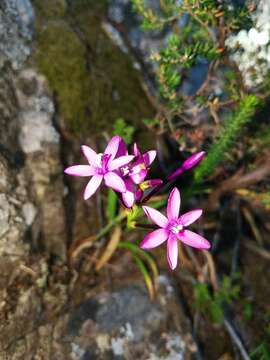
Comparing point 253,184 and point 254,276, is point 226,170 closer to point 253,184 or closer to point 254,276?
point 253,184

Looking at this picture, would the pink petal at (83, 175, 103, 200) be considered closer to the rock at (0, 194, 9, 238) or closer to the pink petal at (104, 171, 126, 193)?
the pink petal at (104, 171, 126, 193)

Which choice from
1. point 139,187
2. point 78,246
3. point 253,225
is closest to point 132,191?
point 139,187

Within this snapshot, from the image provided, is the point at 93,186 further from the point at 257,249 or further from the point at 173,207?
the point at 257,249

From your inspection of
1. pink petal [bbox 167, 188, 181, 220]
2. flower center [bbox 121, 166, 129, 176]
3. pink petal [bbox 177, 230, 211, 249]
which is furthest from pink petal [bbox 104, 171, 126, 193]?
pink petal [bbox 177, 230, 211, 249]

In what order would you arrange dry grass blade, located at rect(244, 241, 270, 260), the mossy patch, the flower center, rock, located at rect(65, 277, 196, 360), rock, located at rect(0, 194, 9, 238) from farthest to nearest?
dry grass blade, located at rect(244, 241, 270, 260) → the mossy patch → rock, located at rect(65, 277, 196, 360) → rock, located at rect(0, 194, 9, 238) → the flower center

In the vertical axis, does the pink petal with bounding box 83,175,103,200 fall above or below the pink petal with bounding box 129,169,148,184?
above


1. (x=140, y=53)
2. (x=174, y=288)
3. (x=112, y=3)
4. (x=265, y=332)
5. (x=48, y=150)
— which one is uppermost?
(x=112, y=3)

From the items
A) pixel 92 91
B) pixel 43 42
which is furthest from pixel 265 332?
pixel 43 42
